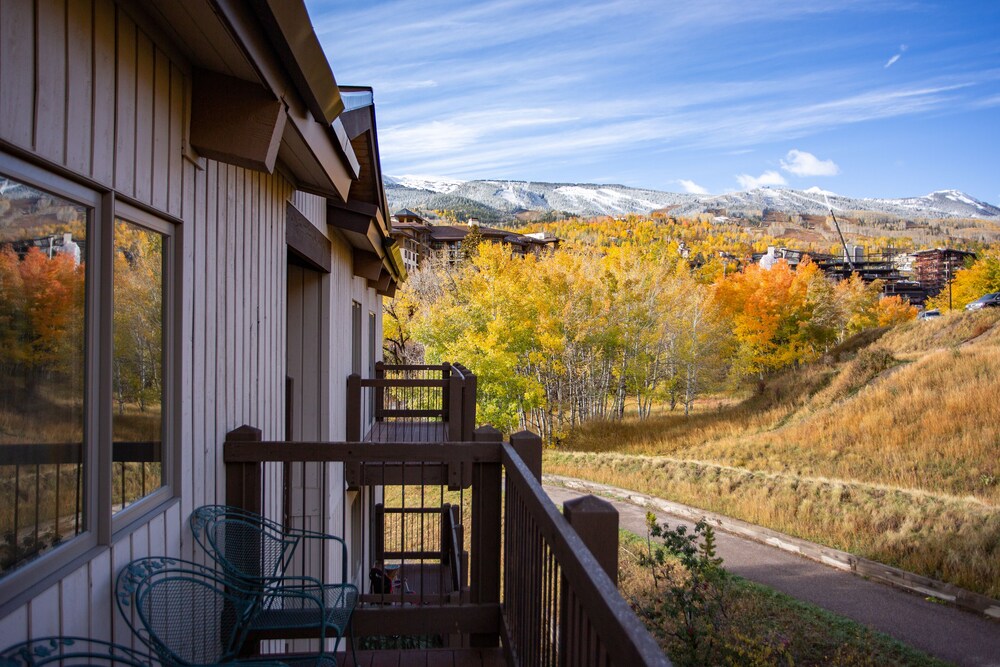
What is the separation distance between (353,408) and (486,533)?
5107mm

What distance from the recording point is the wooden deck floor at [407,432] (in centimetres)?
865

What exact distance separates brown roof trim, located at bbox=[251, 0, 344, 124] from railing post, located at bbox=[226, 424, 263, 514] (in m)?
1.61

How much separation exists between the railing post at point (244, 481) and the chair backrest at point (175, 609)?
0.47m

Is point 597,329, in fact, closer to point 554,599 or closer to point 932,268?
point 554,599

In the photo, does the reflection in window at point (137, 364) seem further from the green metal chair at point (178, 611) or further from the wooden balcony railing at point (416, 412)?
the wooden balcony railing at point (416, 412)

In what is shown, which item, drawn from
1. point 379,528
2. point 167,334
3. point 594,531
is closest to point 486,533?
point 594,531

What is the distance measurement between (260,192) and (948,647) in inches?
401

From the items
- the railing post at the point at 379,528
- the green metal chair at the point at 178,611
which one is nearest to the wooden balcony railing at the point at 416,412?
the railing post at the point at 379,528

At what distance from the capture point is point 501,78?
9469 cm

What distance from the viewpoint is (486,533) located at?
11.7 ft

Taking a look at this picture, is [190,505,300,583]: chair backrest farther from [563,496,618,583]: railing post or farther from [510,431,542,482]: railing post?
[563,496,618,583]: railing post

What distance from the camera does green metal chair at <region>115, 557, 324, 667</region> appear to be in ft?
7.27

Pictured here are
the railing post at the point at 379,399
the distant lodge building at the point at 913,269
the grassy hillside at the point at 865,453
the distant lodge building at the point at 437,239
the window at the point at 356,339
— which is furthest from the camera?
the distant lodge building at the point at 913,269

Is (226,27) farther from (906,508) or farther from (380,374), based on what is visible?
(906,508)
